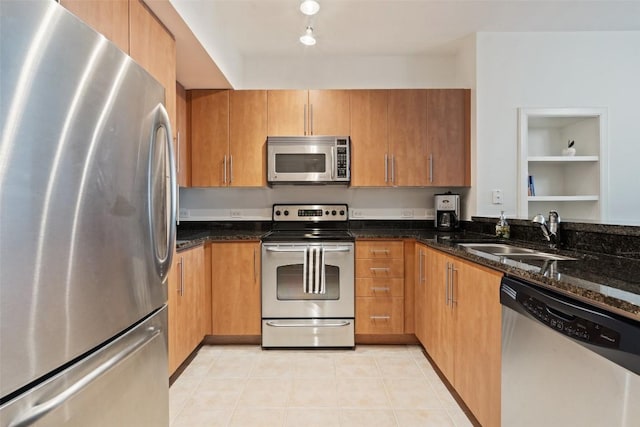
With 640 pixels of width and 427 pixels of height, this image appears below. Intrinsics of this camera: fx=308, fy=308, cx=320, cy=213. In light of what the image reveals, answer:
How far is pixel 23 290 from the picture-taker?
0.59 meters

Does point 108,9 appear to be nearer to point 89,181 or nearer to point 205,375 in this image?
point 89,181

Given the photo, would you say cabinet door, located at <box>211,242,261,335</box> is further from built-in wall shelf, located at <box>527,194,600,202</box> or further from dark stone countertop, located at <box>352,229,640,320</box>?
built-in wall shelf, located at <box>527,194,600,202</box>

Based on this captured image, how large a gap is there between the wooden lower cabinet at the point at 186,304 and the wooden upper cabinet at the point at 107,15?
45.3 inches

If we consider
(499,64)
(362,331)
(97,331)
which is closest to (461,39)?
(499,64)

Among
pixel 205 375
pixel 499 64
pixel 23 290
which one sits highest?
pixel 499 64

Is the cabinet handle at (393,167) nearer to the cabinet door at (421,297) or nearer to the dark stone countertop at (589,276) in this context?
the cabinet door at (421,297)

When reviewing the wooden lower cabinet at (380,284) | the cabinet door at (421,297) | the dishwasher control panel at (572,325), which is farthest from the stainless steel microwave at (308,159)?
the dishwasher control panel at (572,325)

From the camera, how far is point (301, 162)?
270cm

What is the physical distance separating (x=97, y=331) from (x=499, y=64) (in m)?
3.22

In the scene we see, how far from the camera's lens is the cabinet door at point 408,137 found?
8.96 ft

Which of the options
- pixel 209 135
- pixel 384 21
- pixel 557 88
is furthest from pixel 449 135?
pixel 209 135

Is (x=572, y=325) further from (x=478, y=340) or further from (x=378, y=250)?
(x=378, y=250)

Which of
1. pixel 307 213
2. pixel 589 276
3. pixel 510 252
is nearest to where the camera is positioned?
pixel 589 276

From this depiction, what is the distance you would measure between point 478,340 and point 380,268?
42.7 inches
